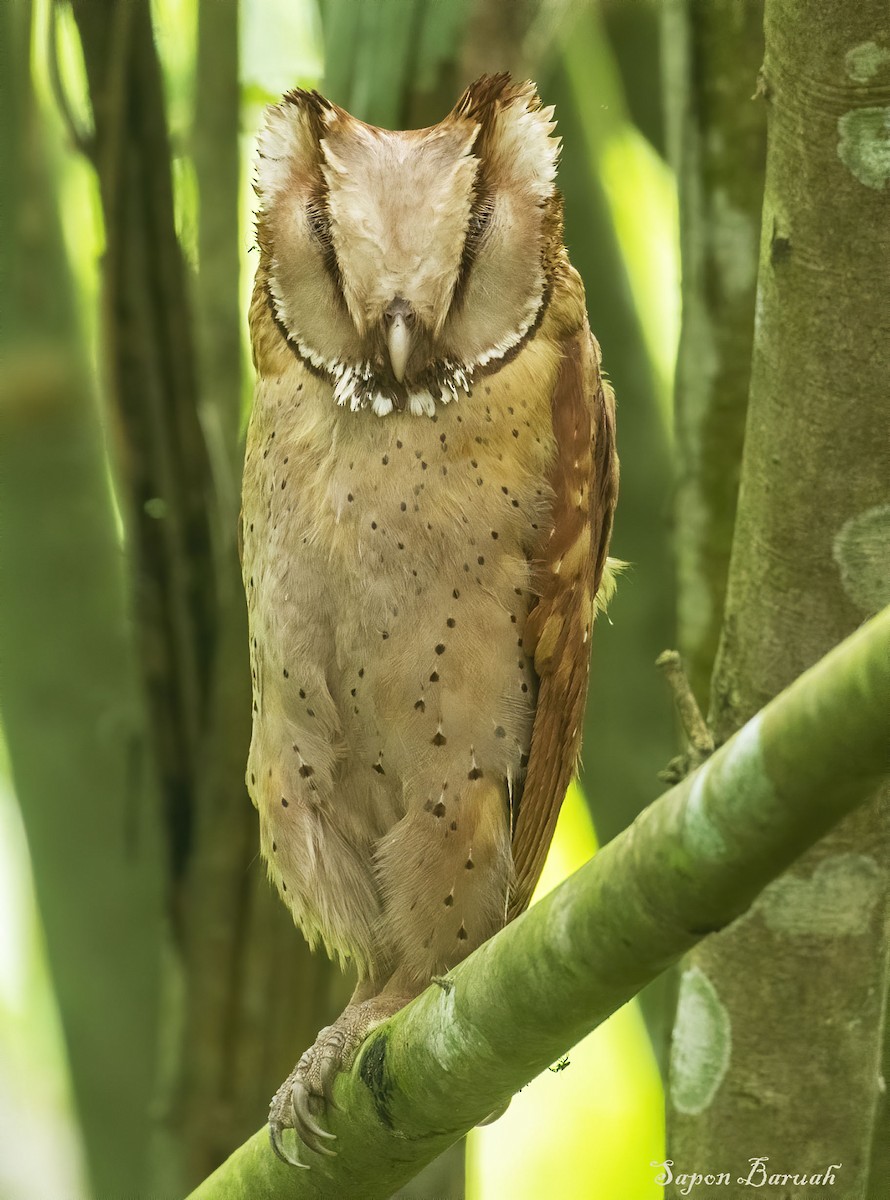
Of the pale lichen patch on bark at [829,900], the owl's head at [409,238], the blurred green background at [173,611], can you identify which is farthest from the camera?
the blurred green background at [173,611]

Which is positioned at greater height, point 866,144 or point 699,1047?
point 866,144

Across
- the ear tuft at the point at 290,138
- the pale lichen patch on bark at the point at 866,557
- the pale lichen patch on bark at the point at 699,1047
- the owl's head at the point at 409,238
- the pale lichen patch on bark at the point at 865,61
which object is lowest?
the pale lichen patch on bark at the point at 699,1047

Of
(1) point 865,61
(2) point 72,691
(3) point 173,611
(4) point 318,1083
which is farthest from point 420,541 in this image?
(2) point 72,691

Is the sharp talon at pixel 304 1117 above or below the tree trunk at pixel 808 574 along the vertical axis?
below

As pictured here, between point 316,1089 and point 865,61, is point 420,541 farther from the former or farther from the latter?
Result: point 865,61

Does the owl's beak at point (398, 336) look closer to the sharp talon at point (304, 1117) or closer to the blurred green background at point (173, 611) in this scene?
the sharp talon at point (304, 1117)

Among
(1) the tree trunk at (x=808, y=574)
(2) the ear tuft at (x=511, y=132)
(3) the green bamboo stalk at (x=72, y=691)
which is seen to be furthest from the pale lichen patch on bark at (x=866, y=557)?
(3) the green bamboo stalk at (x=72, y=691)

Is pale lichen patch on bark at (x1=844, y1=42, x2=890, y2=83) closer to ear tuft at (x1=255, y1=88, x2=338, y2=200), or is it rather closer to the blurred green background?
ear tuft at (x1=255, y1=88, x2=338, y2=200)
